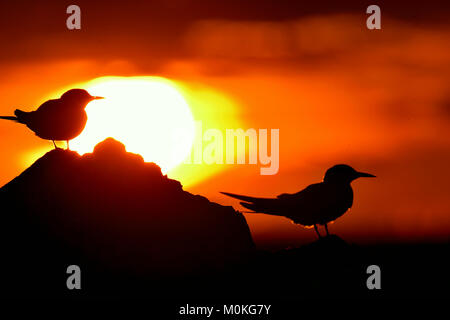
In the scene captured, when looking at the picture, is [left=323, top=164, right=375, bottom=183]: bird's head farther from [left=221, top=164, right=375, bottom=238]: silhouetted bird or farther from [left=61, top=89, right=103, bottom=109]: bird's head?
[left=61, top=89, right=103, bottom=109]: bird's head

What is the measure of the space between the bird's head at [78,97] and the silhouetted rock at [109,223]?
1.56 m

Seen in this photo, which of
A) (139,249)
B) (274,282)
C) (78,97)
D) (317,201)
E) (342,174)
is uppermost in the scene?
(78,97)

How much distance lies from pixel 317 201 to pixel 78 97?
4.61 m

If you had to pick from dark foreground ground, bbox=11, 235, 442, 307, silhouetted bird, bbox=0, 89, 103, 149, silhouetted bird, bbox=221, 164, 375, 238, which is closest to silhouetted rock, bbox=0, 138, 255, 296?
dark foreground ground, bbox=11, 235, 442, 307

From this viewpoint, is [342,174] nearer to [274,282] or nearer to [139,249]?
[274,282]

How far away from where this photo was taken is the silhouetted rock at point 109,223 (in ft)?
36.4

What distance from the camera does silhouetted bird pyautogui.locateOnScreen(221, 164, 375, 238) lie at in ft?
44.2

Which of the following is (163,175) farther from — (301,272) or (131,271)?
(301,272)

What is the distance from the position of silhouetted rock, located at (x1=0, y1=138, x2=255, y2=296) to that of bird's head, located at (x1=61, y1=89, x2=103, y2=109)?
1563 mm

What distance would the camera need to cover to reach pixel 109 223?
11.4 meters

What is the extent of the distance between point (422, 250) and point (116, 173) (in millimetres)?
26347

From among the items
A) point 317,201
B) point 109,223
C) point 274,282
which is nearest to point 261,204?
point 317,201

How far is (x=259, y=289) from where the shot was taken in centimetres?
1134

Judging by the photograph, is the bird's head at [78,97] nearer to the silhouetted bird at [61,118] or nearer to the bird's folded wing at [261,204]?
the silhouetted bird at [61,118]
